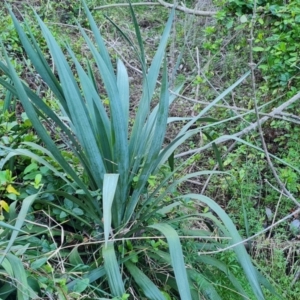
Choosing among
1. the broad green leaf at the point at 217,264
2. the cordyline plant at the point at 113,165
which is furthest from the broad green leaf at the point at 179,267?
the broad green leaf at the point at 217,264

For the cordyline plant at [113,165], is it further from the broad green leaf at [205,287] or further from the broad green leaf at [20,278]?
the broad green leaf at [20,278]

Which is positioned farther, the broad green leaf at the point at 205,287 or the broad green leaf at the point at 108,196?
the broad green leaf at the point at 205,287

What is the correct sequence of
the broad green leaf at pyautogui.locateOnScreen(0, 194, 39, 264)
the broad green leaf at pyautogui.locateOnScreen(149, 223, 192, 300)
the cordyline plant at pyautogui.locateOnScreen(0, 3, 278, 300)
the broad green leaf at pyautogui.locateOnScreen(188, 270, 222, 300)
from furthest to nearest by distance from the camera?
the broad green leaf at pyautogui.locateOnScreen(188, 270, 222, 300) → the cordyline plant at pyautogui.locateOnScreen(0, 3, 278, 300) → the broad green leaf at pyautogui.locateOnScreen(149, 223, 192, 300) → the broad green leaf at pyautogui.locateOnScreen(0, 194, 39, 264)

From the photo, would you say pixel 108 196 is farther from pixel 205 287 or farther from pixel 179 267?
pixel 205 287

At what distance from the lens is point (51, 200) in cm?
172

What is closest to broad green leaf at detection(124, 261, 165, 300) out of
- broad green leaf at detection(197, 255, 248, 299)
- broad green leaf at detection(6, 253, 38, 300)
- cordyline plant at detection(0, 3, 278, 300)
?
cordyline plant at detection(0, 3, 278, 300)

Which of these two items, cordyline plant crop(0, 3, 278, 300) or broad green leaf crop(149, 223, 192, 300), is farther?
cordyline plant crop(0, 3, 278, 300)

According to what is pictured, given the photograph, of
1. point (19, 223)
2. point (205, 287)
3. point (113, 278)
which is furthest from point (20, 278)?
point (205, 287)

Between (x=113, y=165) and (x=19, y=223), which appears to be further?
(x=113, y=165)

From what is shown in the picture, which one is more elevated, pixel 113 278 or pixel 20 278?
pixel 20 278

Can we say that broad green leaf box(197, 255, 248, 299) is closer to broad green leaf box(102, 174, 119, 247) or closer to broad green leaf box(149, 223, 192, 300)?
broad green leaf box(149, 223, 192, 300)

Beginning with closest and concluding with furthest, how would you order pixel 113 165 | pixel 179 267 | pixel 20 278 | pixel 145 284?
pixel 20 278 < pixel 179 267 < pixel 145 284 < pixel 113 165

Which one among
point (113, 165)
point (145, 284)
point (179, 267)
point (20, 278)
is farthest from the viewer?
point (113, 165)

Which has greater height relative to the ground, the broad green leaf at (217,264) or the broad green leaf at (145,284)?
the broad green leaf at (145,284)
